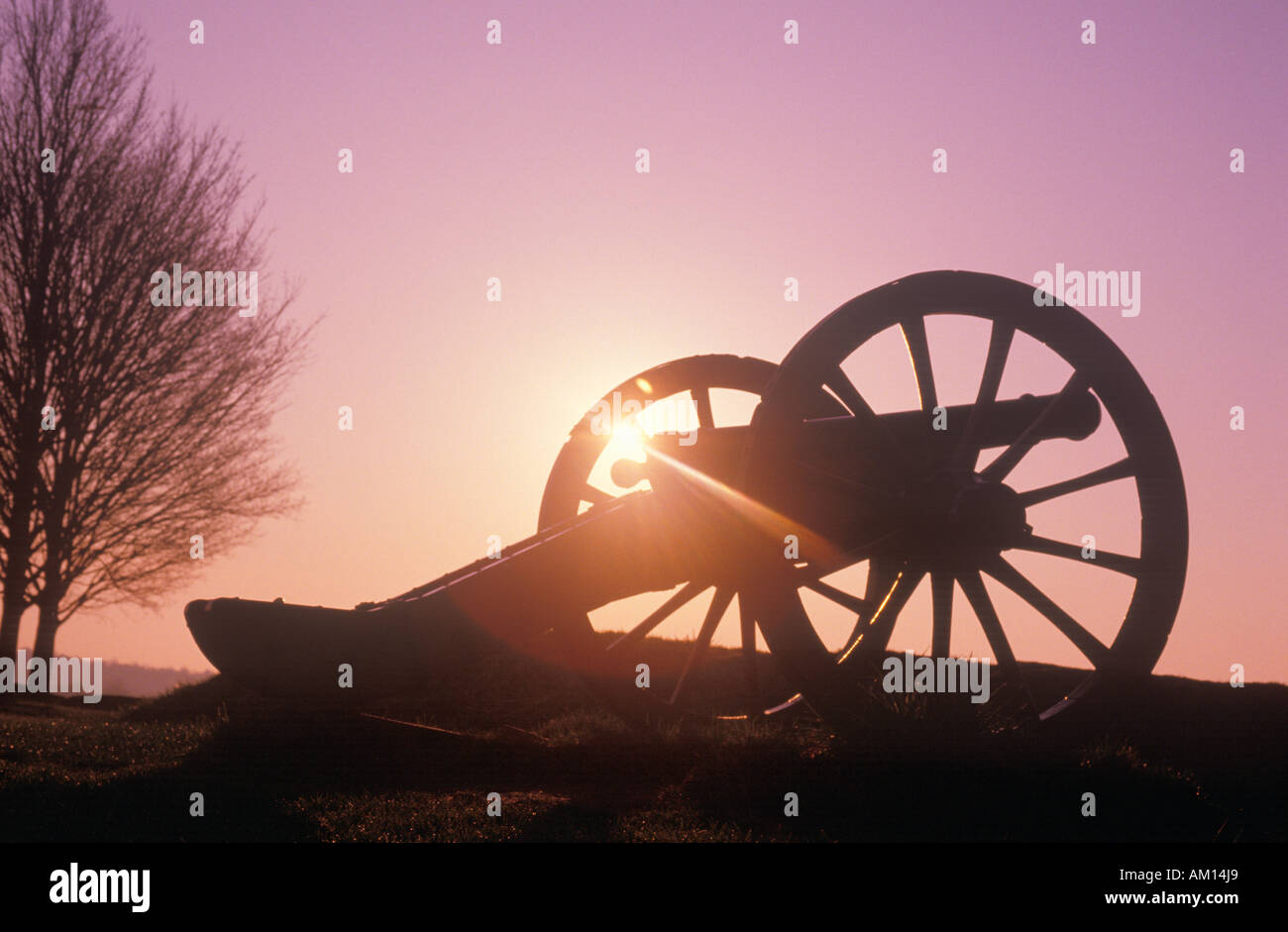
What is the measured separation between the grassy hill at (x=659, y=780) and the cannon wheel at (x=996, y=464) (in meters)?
0.30

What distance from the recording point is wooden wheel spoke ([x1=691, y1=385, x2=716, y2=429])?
7.29 meters

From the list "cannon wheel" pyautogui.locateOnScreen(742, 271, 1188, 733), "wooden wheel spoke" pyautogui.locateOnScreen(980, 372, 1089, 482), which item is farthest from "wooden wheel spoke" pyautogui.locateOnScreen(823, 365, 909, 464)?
"wooden wheel spoke" pyautogui.locateOnScreen(980, 372, 1089, 482)

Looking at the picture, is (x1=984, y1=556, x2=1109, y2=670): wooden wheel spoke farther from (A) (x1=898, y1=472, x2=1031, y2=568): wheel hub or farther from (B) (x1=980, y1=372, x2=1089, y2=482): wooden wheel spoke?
(B) (x1=980, y1=372, x2=1089, y2=482): wooden wheel spoke

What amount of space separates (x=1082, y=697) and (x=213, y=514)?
11.0 metres

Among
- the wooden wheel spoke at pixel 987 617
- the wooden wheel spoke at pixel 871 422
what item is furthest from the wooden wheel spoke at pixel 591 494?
the wooden wheel spoke at pixel 987 617

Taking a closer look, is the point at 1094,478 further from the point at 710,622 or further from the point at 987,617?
the point at 710,622

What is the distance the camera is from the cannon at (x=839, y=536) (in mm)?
5391

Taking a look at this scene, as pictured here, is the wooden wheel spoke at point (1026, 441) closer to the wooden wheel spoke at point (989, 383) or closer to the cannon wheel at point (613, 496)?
the wooden wheel spoke at point (989, 383)

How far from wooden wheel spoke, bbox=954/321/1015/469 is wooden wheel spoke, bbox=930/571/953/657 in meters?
0.59

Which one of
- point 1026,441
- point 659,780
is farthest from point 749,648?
point 1026,441

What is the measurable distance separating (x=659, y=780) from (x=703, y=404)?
241 centimetres

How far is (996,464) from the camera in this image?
580cm
